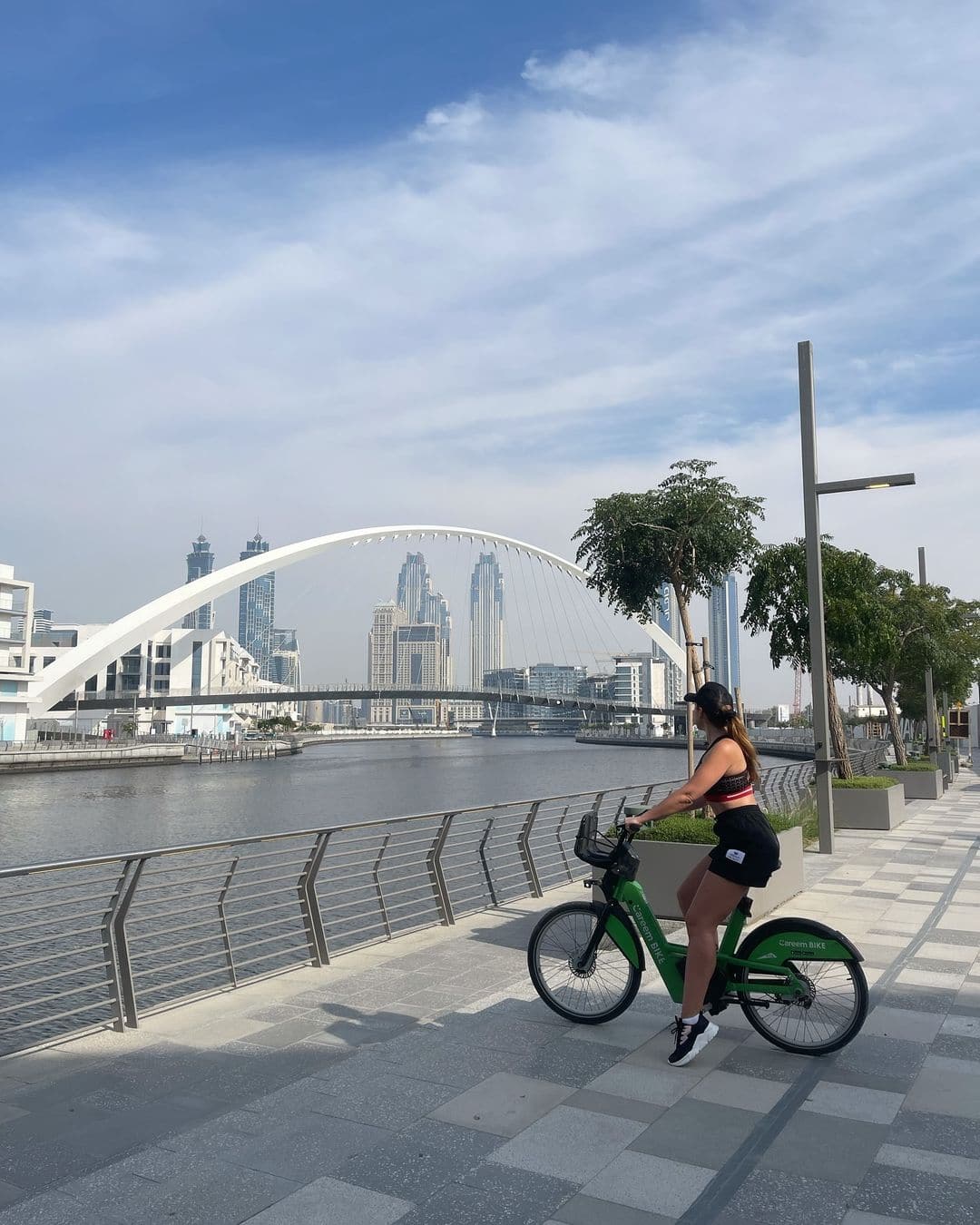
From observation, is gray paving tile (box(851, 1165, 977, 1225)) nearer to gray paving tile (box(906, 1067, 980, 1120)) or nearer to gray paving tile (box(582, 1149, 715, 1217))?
gray paving tile (box(582, 1149, 715, 1217))

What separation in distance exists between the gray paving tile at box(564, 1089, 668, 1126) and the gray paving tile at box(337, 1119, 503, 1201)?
1.82 feet

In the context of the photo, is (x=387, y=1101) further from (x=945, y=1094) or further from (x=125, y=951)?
(x=945, y=1094)

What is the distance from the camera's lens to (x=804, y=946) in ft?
16.9

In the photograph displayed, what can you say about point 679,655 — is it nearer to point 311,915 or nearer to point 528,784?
point 528,784

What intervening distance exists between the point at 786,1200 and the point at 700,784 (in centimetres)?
180

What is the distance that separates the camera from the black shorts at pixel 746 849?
4.95 metres

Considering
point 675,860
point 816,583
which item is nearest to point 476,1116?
point 675,860

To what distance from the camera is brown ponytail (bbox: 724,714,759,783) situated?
5133 mm

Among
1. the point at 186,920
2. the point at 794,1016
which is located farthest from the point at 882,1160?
the point at 186,920

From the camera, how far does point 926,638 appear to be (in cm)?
2591

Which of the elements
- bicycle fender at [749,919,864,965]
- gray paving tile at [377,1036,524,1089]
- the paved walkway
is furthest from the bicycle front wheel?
bicycle fender at [749,919,864,965]

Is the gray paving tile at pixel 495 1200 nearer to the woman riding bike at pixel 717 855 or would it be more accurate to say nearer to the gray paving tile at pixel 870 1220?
the gray paving tile at pixel 870 1220

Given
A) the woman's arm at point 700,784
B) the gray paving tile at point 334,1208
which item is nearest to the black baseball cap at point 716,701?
the woman's arm at point 700,784

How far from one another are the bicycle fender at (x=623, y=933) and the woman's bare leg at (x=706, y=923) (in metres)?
0.53
